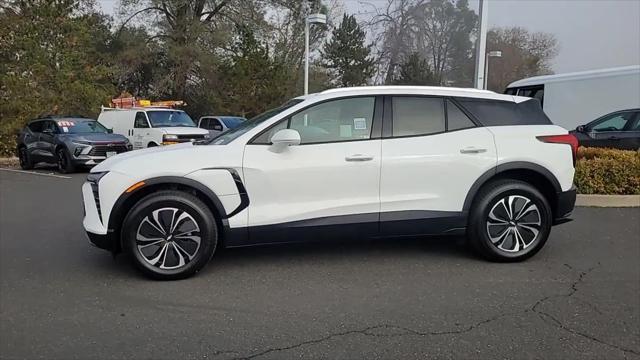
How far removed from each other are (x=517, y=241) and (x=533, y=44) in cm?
4542

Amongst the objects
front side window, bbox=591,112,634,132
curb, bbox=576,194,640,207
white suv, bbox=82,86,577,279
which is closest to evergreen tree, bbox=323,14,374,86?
front side window, bbox=591,112,634,132

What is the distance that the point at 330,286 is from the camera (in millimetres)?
4438

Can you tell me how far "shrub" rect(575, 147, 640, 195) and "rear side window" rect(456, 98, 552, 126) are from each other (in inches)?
142

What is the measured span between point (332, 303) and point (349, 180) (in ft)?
3.72

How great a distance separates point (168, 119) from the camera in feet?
55.5

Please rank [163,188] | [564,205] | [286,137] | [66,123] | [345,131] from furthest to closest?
[66,123], [564,205], [345,131], [163,188], [286,137]

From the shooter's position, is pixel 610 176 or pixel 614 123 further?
pixel 614 123

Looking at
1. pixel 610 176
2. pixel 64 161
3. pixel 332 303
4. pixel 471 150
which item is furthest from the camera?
pixel 64 161

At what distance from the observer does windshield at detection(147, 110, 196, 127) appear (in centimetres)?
1664

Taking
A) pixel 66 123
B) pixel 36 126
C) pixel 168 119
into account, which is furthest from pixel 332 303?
pixel 36 126

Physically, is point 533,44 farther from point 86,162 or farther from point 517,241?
point 517,241

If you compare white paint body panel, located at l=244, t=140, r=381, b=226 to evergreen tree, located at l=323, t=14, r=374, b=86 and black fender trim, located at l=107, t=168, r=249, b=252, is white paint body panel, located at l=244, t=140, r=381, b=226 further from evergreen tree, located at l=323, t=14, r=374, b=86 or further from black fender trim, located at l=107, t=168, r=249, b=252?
evergreen tree, located at l=323, t=14, r=374, b=86

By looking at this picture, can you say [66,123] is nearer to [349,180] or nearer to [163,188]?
[163,188]

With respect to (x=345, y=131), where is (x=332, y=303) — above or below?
below
